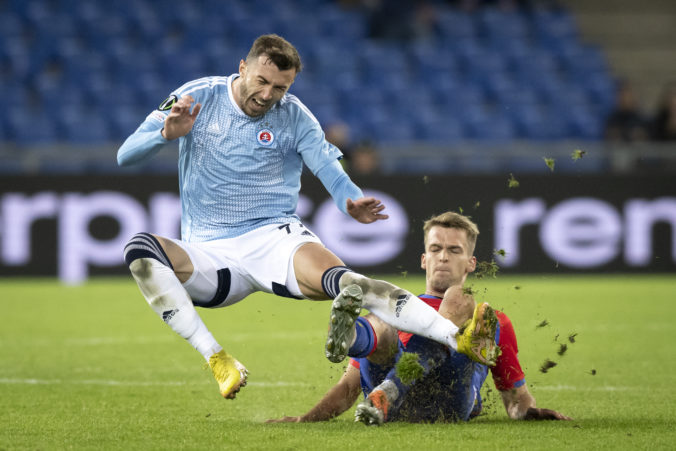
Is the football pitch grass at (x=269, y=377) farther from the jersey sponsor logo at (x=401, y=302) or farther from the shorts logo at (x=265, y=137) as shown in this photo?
the shorts logo at (x=265, y=137)

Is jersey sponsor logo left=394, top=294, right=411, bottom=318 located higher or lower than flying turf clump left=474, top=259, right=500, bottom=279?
lower

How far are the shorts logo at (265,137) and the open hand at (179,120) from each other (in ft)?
1.56

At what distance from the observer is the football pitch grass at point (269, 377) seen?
4336 millimetres

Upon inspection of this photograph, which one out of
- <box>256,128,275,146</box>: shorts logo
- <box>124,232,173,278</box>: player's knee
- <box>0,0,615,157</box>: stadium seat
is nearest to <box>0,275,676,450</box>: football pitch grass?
<box>124,232,173,278</box>: player's knee

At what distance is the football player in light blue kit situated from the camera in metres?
4.78

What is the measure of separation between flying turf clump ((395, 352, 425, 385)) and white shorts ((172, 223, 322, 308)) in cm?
69

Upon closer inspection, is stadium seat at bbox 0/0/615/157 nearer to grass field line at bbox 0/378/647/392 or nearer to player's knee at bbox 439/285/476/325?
grass field line at bbox 0/378/647/392

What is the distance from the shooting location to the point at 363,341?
4434mm

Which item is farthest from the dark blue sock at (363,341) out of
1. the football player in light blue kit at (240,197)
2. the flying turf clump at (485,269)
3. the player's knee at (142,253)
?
the player's knee at (142,253)

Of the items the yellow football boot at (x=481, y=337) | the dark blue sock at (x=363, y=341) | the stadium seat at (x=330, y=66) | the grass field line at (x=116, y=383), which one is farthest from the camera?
the stadium seat at (x=330, y=66)

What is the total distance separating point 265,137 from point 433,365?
1.44m

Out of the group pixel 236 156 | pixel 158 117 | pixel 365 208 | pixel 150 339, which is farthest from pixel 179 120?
pixel 150 339

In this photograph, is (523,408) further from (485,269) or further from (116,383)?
(116,383)

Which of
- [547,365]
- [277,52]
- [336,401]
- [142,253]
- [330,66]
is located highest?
[277,52]
